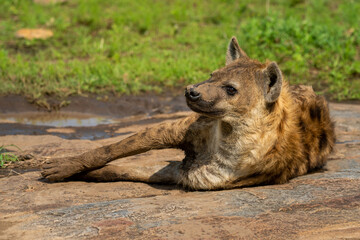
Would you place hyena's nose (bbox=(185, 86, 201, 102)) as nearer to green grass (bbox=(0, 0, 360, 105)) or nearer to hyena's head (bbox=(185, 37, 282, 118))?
hyena's head (bbox=(185, 37, 282, 118))

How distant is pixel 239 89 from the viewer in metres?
3.24

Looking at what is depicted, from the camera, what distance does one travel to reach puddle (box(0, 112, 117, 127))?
17.2ft

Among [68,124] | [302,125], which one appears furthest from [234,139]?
[68,124]

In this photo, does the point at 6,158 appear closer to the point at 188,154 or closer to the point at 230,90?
the point at 188,154

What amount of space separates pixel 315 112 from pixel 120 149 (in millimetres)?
1379

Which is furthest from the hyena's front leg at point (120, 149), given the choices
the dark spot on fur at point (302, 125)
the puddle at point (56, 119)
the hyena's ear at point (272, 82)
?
the puddle at point (56, 119)

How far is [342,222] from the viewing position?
2.68m

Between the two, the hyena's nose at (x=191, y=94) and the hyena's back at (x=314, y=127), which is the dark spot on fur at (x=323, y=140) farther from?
the hyena's nose at (x=191, y=94)

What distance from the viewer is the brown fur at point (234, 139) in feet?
10.6

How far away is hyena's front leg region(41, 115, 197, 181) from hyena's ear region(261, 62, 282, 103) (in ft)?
1.89

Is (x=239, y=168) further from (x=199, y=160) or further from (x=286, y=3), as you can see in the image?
(x=286, y=3)

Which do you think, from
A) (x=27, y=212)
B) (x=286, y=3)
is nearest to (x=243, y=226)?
(x=27, y=212)

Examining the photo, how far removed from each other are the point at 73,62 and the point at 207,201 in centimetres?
415

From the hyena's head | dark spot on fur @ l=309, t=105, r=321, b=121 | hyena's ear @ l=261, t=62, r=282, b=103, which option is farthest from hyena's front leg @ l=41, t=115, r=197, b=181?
dark spot on fur @ l=309, t=105, r=321, b=121
